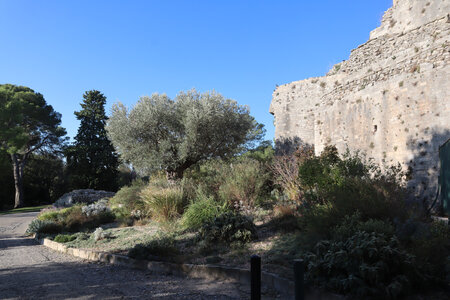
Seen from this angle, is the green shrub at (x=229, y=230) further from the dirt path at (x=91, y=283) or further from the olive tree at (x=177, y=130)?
the olive tree at (x=177, y=130)

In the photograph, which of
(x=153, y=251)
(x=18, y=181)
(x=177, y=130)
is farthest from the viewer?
(x=18, y=181)

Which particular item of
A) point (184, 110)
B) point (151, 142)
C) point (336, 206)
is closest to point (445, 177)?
point (336, 206)

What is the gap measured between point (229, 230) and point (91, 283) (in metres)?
2.59

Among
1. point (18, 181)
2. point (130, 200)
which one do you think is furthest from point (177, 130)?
point (18, 181)

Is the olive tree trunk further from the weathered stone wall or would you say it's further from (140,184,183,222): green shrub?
the weathered stone wall

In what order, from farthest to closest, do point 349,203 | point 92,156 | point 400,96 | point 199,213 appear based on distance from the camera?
point 92,156
point 400,96
point 199,213
point 349,203

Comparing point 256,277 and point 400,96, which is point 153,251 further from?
point 400,96

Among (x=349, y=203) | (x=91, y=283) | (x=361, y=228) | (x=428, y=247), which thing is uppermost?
(x=349, y=203)

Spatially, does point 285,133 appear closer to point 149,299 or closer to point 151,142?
point 151,142

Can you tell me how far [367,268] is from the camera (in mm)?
3006

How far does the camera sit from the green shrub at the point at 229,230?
5.77 metres

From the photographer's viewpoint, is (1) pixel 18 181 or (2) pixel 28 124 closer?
(1) pixel 18 181

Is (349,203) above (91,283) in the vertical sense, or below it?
above

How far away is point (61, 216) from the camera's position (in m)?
11.7
